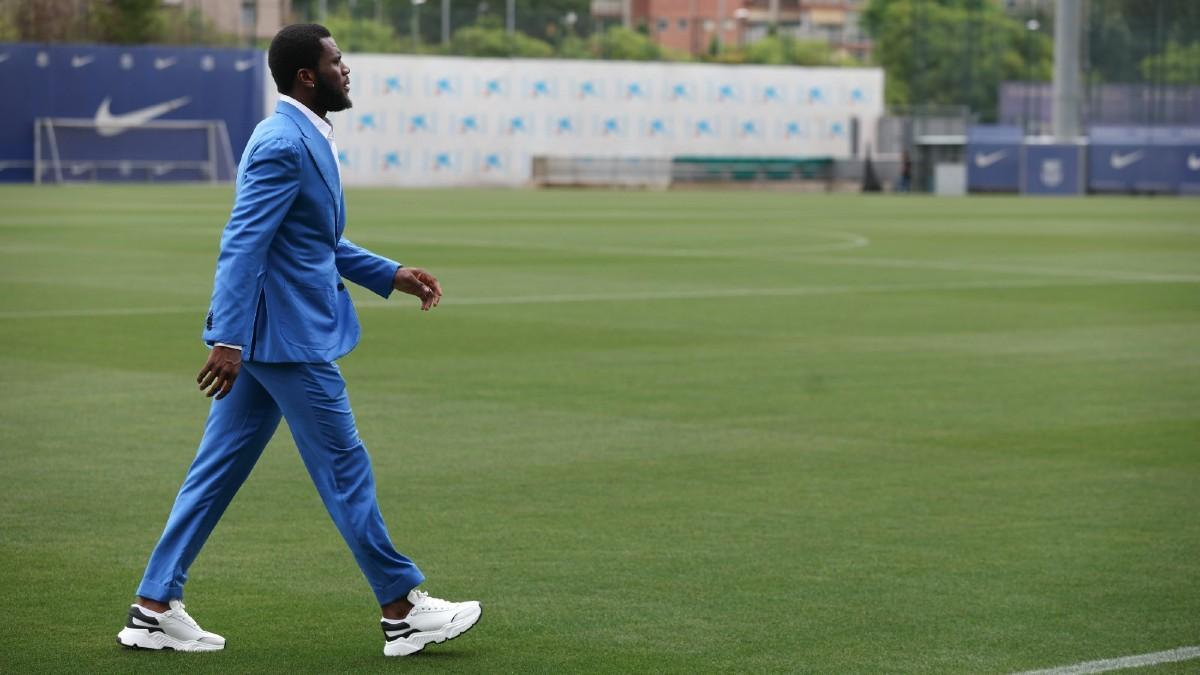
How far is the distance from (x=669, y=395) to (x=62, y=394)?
4.09 m

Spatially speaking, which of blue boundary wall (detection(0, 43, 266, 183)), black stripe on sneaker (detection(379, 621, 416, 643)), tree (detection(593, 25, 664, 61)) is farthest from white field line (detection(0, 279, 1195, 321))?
tree (detection(593, 25, 664, 61))

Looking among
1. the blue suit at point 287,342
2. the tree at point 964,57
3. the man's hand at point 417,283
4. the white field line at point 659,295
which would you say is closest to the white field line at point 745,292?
the white field line at point 659,295

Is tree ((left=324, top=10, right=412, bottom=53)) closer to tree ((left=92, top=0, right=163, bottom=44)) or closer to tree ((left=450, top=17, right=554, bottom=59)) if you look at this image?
tree ((left=450, top=17, right=554, bottom=59))

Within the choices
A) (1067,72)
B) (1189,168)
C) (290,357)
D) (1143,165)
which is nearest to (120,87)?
(1067,72)

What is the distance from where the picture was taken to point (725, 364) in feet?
53.4

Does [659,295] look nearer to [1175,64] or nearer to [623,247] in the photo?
[623,247]

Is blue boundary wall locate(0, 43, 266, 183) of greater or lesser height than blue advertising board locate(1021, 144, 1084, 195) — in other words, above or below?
above

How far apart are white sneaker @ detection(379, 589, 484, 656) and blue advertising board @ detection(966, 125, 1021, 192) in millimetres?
71088

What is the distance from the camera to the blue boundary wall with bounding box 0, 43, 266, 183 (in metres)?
73.7

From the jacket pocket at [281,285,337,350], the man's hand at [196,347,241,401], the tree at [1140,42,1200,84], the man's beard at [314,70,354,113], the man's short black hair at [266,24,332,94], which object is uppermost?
the tree at [1140,42,1200,84]

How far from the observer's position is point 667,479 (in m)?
10.7

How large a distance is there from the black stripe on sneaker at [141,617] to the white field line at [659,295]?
1370 centimetres

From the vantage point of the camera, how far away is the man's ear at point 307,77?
6.57 metres

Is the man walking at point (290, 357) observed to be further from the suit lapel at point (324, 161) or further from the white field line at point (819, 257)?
the white field line at point (819, 257)
